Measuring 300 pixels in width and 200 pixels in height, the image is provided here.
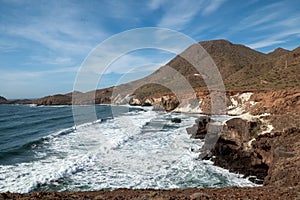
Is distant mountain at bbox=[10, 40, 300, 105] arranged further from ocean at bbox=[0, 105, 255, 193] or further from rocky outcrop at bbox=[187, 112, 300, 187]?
ocean at bbox=[0, 105, 255, 193]

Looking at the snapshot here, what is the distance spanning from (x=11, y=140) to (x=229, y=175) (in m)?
25.3

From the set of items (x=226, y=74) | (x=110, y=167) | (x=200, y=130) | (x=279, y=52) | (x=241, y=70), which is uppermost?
A: (x=279, y=52)

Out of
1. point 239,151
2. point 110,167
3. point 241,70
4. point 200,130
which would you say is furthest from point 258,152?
point 241,70

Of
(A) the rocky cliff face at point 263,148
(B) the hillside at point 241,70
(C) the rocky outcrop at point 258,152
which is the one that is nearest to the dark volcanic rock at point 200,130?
(A) the rocky cliff face at point 263,148

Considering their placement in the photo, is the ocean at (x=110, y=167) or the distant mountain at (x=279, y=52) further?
the distant mountain at (x=279, y=52)

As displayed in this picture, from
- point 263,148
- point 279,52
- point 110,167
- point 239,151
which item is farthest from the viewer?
point 279,52

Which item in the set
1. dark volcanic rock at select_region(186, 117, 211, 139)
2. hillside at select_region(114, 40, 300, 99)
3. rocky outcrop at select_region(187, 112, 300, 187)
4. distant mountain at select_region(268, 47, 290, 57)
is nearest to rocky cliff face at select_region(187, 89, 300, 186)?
rocky outcrop at select_region(187, 112, 300, 187)

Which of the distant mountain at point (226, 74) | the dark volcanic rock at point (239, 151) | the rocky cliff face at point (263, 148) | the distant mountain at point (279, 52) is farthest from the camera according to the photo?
the distant mountain at point (279, 52)

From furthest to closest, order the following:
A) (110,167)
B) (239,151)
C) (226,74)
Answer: (226,74) → (110,167) → (239,151)

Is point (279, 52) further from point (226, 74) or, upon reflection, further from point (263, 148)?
point (263, 148)

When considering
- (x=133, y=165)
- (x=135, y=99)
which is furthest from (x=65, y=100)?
(x=133, y=165)

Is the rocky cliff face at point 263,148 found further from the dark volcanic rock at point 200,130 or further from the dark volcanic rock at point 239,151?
the dark volcanic rock at point 200,130

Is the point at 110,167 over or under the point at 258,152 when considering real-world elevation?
under

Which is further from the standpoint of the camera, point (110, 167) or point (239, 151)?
point (110, 167)
